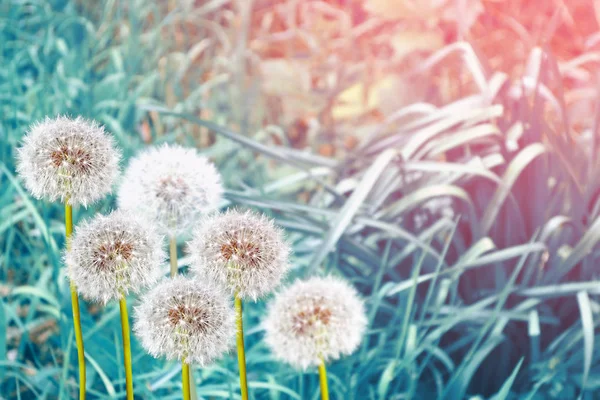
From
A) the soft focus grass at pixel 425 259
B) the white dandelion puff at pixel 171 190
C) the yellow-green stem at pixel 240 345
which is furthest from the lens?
the soft focus grass at pixel 425 259

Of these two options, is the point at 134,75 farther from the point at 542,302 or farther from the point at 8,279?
the point at 542,302

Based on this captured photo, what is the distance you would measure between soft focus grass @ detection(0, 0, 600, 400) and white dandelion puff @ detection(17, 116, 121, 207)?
0.48 m

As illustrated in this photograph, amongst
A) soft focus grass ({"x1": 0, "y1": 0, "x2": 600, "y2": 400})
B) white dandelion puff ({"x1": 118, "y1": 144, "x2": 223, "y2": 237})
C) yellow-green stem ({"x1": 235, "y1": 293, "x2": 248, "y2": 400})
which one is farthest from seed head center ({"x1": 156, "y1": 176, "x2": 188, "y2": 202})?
soft focus grass ({"x1": 0, "y1": 0, "x2": 600, "y2": 400})

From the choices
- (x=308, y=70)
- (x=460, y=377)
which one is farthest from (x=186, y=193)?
(x=308, y=70)

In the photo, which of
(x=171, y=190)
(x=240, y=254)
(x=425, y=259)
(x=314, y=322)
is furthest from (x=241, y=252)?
(x=425, y=259)

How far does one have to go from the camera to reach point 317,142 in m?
2.31

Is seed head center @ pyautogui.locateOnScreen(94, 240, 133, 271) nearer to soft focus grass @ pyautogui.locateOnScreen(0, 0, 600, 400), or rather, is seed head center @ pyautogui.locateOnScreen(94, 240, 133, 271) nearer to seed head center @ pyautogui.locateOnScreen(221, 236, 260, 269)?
seed head center @ pyautogui.locateOnScreen(221, 236, 260, 269)

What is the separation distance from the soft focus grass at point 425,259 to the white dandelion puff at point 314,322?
375mm

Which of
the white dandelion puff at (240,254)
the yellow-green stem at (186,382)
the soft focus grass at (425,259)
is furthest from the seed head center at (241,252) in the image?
the soft focus grass at (425,259)

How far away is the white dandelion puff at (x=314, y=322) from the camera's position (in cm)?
74

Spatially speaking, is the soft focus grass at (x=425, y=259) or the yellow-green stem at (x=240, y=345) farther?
the soft focus grass at (x=425, y=259)

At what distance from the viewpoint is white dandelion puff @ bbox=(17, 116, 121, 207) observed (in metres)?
0.73

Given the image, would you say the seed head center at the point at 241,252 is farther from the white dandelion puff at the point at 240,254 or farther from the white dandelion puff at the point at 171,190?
the white dandelion puff at the point at 171,190

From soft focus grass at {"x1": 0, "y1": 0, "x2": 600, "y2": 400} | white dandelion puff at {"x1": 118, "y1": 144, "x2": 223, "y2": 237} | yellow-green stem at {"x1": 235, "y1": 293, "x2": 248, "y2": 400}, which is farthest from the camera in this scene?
soft focus grass at {"x1": 0, "y1": 0, "x2": 600, "y2": 400}
